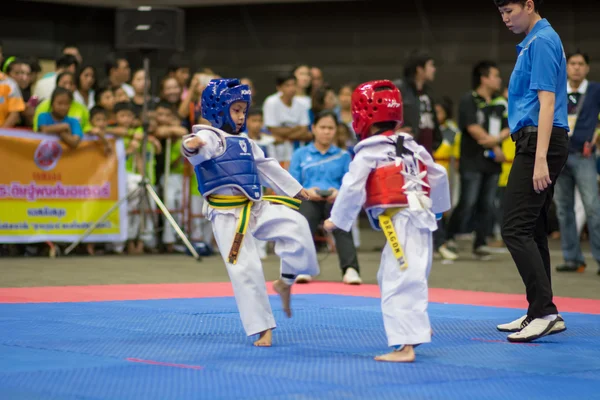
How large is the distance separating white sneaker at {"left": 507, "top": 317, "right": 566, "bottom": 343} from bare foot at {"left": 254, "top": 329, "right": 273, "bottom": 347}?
3.71 ft

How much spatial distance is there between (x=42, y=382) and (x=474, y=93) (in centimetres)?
703

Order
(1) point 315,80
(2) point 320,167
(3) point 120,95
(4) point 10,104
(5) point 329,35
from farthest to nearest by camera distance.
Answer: (5) point 329,35 < (1) point 315,80 < (3) point 120,95 < (4) point 10,104 < (2) point 320,167

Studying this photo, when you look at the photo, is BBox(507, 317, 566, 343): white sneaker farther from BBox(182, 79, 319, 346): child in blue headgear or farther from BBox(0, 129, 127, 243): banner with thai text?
BBox(0, 129, 127, 243): banner with thai text

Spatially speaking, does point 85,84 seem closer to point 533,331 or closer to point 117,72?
point 117,72

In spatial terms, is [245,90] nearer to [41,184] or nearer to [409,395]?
[409,395]

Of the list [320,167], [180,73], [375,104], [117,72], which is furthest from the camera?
[180,73]

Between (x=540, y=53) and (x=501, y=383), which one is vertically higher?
(x=540, y=53)

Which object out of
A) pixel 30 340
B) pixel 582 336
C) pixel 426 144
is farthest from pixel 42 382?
pixel 426 144

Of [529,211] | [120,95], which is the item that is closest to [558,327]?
[529,211]

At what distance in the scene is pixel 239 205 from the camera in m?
→ 4.41

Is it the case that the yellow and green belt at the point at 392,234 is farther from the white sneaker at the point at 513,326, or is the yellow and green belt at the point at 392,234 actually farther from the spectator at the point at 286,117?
the spectator at the point at 286,117

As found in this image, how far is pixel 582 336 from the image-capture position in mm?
4535

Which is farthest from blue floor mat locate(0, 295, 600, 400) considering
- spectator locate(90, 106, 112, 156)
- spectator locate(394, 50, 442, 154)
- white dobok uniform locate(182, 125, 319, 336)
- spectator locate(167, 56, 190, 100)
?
spectator locate(167, 56, 190, 100)

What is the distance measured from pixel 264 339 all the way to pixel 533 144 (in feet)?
5.27
